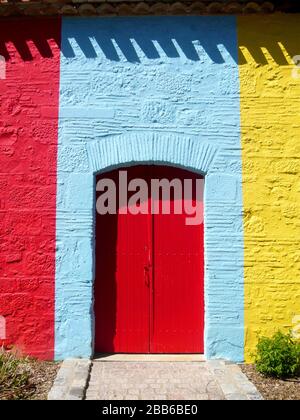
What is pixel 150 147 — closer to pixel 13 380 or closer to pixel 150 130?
pixel 150 130

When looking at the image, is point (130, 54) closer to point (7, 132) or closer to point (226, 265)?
point (7, 132)

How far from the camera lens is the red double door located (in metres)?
5.91

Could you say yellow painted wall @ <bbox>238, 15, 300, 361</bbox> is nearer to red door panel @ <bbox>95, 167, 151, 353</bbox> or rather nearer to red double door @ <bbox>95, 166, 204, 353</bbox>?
red double door @ <bbox>95, 166, 204, 353</bbox>

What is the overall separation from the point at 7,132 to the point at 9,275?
1821mm

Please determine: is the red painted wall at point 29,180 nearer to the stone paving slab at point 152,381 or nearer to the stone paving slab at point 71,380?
the stone paving slab at point 71,380

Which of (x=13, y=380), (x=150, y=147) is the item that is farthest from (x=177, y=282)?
(x=13, y=380)

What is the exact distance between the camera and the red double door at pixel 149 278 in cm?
591

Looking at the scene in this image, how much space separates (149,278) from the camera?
19.5 feet

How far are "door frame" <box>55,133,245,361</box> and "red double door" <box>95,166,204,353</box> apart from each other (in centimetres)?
18

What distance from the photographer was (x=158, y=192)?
19.7ft

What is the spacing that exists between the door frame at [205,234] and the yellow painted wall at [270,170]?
15 cm

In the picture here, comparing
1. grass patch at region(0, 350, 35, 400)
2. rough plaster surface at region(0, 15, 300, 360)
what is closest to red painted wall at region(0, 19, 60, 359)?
rough plaster surface at region(0, 15, 300, 360)

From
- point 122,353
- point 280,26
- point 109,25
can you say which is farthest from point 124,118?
point 122,353

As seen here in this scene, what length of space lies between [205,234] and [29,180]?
2325mm
